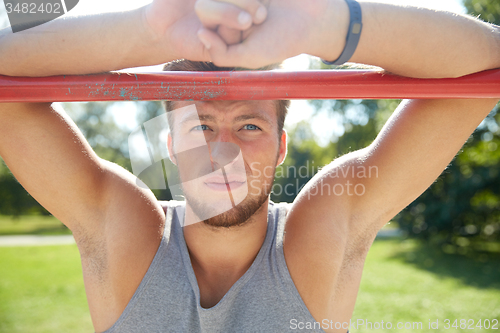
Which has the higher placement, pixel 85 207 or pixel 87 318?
pixel 85 207

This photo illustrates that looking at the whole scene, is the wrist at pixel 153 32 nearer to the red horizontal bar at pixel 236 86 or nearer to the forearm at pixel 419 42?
the red horizontal bar at pixel 236 86

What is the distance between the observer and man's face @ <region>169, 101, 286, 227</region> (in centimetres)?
170

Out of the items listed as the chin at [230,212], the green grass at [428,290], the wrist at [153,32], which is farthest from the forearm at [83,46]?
the green grass at [428,290]

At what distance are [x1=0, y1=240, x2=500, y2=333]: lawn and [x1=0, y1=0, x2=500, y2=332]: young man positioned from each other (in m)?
4.50

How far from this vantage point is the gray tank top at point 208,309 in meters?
1.63

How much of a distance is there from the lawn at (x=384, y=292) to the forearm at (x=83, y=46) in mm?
5500

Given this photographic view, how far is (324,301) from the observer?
1643mm

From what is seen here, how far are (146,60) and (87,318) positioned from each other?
6.25 m

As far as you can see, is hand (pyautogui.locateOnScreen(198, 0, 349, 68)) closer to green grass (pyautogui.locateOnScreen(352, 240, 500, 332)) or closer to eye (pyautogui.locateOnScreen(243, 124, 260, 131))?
eye (pyautogui.locateOnScreen(243, 124, 260, 131))

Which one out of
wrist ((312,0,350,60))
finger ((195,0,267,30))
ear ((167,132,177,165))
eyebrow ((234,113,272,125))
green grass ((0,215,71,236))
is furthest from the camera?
green grass ((0,215,71,236))

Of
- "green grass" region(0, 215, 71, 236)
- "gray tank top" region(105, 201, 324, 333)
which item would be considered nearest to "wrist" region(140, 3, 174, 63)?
"gray tank top" region(105, 201, 324, 333)

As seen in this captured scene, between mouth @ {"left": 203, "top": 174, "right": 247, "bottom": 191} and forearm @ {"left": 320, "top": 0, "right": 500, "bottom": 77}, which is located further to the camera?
mouth @ {"left": 203, "top": 174, "right": 247, "bottom": 191}

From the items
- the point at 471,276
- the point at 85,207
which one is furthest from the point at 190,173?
the point at 471,276

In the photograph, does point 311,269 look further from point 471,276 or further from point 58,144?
point 471,276
